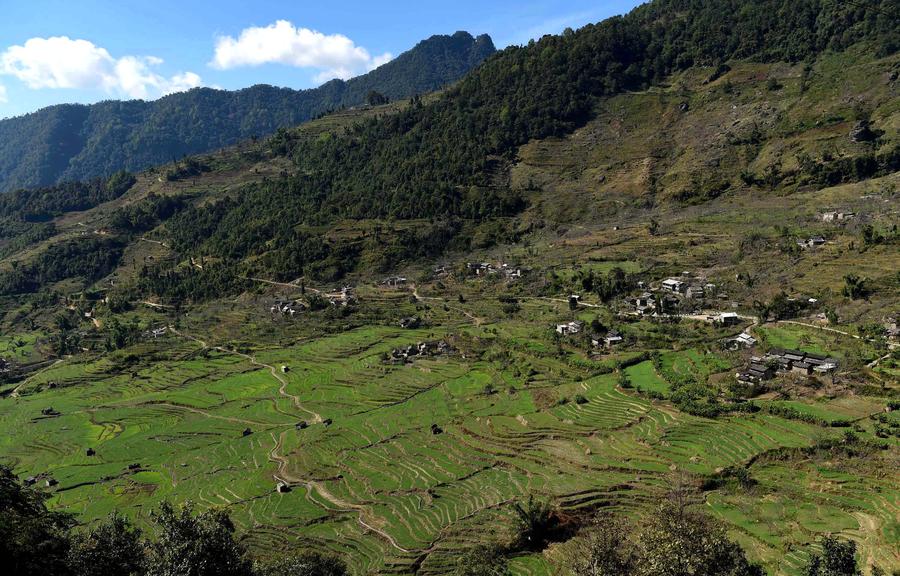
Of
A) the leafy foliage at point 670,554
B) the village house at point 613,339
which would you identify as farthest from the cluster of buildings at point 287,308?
the leafy foliage at point 670,554

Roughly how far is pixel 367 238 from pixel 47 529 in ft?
348

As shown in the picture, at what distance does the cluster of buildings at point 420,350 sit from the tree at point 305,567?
136 feet

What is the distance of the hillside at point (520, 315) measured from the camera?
37844 mm

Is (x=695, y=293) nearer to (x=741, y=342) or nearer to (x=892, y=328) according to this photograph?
(x=741, y=342)

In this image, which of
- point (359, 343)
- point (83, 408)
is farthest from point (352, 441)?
point (83, 408)

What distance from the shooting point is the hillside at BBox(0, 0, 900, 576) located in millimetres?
37844

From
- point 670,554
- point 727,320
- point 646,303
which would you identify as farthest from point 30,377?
point 727,320

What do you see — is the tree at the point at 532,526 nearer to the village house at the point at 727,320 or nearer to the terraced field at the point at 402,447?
the terraced field at the point at 402,447

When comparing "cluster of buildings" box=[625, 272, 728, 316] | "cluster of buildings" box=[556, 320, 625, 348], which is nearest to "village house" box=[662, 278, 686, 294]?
"cluster of buildings" box=[625, 272, 728, 316]

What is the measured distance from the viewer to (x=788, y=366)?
5081cm

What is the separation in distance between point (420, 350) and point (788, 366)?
42911mm

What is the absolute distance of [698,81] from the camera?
161750mm

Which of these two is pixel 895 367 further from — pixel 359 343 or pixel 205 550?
pixel 359 343

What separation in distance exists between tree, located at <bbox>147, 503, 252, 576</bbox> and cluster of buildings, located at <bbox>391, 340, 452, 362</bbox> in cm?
4884
